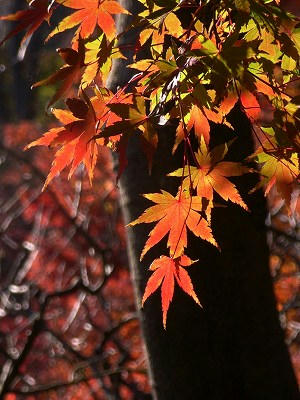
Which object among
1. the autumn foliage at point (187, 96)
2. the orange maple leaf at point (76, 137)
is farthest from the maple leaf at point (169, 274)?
the orange maple leaf at point (76, 137)

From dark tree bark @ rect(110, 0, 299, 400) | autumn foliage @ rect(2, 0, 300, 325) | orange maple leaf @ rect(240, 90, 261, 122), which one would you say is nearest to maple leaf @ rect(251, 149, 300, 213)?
autumn foliage @ rect(2, 0, 300, 325)

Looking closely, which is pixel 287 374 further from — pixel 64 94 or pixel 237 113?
pixel 64 94

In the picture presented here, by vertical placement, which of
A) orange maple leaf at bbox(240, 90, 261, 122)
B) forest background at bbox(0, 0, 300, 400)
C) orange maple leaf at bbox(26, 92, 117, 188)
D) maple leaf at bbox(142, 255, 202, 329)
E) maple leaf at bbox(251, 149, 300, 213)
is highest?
orange maple leaf at bbox(26, 92, 117, 188)

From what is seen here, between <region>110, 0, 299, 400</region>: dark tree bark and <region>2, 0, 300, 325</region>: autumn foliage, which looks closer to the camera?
<region>2, 0, 300, 325</region>: autumn foliage

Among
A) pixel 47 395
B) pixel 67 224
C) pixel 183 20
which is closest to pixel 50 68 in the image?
pixel 67 224

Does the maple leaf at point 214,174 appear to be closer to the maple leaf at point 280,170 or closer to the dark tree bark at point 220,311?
the maple leaf at point 280,170

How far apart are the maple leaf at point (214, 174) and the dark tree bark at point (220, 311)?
35 centimetres

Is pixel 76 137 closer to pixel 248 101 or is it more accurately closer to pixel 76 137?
pixel 76 137

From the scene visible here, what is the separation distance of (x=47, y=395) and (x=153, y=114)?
5.02m

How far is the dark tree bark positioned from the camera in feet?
5.09

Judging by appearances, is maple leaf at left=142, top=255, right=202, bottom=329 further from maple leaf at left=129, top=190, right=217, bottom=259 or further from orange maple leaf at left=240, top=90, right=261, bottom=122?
orange maple leaf at left=240, top=90, right=261, bottom=122

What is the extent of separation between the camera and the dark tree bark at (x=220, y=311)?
1.55 metres

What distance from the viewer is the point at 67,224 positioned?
6629 mm

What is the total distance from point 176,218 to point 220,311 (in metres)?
0.42
